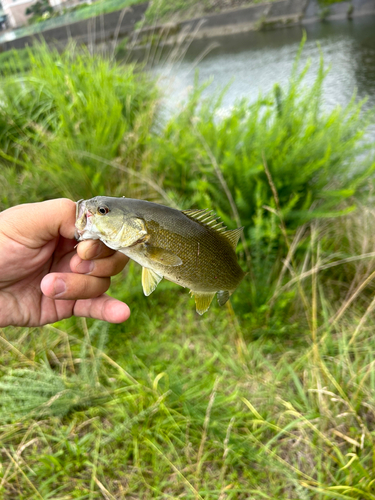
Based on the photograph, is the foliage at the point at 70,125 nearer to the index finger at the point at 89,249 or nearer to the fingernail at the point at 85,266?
the fingernail at the point at 85,266

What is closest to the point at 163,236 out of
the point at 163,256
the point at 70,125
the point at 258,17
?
the point at 163,256

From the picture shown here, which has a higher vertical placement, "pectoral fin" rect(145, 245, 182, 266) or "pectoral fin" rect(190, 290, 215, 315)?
"pectoral fin" rect(145, 245, 182, 266)

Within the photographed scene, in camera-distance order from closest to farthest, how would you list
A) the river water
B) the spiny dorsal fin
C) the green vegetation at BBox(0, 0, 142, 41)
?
the spiny dorsal fin → the green vegetation at BBox(0, 0, 142, 41) → the river water

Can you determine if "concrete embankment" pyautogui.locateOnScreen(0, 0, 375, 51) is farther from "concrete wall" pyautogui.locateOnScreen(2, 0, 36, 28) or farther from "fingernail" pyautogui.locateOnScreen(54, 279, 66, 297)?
"fingernail" pyautogui.locateOnScreen(54, 279, 66, 297)

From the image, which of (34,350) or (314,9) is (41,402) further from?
(314,9)

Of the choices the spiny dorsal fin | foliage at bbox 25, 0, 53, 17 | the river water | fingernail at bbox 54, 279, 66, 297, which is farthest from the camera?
foliage at bbox 25, 0, 53, 17

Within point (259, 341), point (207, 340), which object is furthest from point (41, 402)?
point (259, 341)

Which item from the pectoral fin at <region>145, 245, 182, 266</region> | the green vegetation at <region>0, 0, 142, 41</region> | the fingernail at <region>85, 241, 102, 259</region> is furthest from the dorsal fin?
the green vegetation at <region>0, 0, 142, 41</region>
